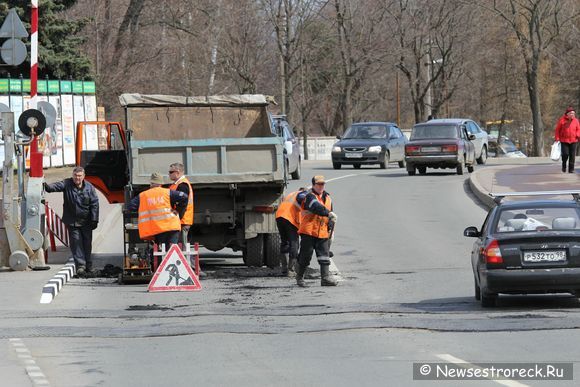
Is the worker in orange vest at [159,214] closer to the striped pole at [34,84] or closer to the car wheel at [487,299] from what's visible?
the striped pole at [34,84]

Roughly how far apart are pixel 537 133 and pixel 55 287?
51.5 m

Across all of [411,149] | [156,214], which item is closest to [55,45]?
[411,149]

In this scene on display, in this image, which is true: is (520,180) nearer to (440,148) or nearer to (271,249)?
(440,148)

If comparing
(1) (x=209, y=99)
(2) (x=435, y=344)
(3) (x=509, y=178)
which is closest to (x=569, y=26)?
(3) (x=509, y=178)

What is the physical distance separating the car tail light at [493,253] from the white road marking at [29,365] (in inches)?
201

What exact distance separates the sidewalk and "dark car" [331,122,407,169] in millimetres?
4201

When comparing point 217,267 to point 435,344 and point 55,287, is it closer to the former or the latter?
point 55,287

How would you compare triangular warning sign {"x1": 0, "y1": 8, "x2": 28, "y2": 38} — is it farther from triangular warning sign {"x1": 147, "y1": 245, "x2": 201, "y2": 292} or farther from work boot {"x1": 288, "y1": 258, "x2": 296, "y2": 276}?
work boot {"x1": 288, "y1": 258, "x2": 296, "y2": 276}

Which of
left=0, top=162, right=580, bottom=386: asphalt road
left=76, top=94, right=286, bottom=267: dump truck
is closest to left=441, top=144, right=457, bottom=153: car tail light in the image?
left=0, top=162, right=580, bottom=386: asphalt road

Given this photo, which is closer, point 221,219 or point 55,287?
point 55,287

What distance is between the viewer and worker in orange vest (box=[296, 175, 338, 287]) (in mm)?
18031

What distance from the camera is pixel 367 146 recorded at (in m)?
45.1

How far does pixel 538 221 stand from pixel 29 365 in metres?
6.59

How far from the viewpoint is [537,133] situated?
66.4m
